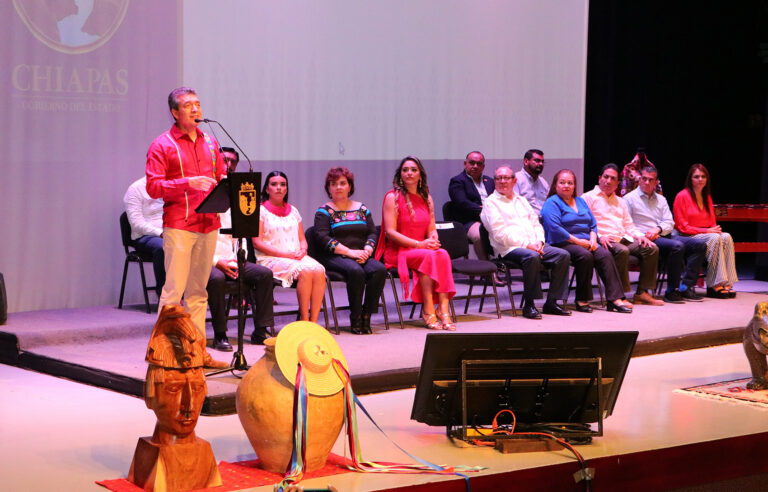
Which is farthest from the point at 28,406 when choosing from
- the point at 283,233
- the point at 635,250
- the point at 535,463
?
the point at 635,250

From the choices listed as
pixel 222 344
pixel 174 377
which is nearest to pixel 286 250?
pixel 222 344

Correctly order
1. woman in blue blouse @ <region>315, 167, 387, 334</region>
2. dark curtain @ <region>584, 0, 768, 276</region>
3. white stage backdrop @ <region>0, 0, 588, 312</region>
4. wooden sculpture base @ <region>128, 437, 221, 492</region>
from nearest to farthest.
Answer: wooden sculpture base @ <region>128, 437, 221, 492</region>, woman in blue blouse @ <region>315, 167, 387, 334</region>, white stage backdrop @ <region>0, 0, 588, 312</region>, dark curtain @ <region>584, 0, 768, 276</region>

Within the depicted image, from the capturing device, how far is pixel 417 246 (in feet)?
22.1

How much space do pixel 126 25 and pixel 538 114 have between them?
4069mm

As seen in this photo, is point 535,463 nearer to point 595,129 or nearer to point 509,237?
point 509,237

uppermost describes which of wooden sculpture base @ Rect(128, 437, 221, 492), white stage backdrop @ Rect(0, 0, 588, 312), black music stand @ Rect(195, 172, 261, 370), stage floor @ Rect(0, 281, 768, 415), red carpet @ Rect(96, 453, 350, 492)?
white stage backdrop @ Rect(0, 0, 588, 312)

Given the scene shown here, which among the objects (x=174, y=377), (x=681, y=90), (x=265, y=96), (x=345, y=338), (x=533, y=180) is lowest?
(x=345, y=338)

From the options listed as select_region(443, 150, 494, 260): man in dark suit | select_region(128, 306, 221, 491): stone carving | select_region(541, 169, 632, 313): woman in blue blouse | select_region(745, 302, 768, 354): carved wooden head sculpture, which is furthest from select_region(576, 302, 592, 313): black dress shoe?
select_region(128, 306, 221, 491): stone carving

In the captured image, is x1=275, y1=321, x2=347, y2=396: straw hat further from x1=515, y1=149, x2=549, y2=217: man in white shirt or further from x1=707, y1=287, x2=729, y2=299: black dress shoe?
x1=707, y1=287, x2=729, y2=299: black dress shoe

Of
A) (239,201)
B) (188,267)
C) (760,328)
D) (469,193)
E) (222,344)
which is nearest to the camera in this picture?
(760,328)

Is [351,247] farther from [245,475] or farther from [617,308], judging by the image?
[245,475]

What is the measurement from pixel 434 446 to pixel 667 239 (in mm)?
5431

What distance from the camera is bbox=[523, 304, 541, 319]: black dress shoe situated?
7137 millimetres

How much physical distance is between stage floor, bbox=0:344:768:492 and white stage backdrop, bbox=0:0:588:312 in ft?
6.75
